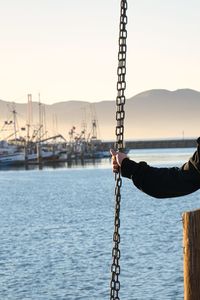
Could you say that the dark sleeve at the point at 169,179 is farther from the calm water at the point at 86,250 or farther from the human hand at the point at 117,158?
the calm water at the point at 86,250

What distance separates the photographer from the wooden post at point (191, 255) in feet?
14.1

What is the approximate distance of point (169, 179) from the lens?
4219 mm

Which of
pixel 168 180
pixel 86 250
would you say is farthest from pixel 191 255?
pixel 86 250

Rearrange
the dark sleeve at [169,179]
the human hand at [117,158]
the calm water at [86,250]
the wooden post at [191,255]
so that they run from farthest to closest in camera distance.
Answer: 1. the calm water at [86,250]
2. the human hand at [117,158]
3. the wooden post at [191,255]
4. the dark sleeve at [169,179]

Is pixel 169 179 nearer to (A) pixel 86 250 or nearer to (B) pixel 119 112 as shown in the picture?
(B) pixel 119 112

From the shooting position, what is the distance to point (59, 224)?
4409 cm

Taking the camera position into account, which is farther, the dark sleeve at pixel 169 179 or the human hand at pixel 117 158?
the human hand at pixel 117 158

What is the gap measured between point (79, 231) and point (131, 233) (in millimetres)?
3022

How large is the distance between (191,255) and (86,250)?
2662cm

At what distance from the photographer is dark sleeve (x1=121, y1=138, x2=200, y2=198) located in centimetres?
418

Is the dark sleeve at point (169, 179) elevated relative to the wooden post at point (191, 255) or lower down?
elevated

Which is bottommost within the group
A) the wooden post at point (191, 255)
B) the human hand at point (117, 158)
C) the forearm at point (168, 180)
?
the wooden post at point (191, 255)

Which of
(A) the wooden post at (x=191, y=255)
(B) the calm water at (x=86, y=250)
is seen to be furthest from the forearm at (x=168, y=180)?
(B) the calm water at (x=86, y=250)

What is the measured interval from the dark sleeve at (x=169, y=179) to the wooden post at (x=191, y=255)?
0.16m
